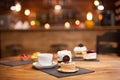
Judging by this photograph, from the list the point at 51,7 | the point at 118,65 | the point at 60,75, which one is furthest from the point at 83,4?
the point at 60,75

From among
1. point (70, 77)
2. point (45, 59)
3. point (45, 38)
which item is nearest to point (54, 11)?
point (45, 38)

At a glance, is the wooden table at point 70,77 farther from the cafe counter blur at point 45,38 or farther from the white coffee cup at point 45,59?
the cafe counter blur at point 45,38

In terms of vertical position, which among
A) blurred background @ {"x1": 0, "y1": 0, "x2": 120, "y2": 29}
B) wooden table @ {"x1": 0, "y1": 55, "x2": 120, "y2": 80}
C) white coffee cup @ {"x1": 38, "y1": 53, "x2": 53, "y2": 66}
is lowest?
wooden table @ {"x1": 0, "y1": 55, "x2": 120, "y2": 80}

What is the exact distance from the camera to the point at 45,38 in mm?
5453

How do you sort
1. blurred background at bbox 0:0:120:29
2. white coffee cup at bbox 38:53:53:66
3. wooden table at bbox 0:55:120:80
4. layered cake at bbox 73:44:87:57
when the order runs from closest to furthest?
wooden table at bbox 0:55:120:80 < white coffee cup at bbox 38:53:53:66 < layered cake at bbox 73:44:87:57 < blurred background at bbox 0:0:120:29

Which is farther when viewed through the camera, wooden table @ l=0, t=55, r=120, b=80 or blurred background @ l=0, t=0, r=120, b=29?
blurred background @ l=0, t=0, r=120, b=29

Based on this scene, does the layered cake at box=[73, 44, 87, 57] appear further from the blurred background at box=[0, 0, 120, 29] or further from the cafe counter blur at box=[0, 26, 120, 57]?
the blurred background at box=[0, 0, 120, 29]

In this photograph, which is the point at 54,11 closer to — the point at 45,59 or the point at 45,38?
the point at 45,38

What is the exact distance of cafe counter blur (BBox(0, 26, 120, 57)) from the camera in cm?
539

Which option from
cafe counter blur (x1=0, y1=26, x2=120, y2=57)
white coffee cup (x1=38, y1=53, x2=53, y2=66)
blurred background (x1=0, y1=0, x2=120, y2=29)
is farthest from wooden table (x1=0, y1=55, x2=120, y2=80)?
blurred background (x1=0, y1=0, x2=120, y2=29)

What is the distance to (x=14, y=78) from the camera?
1679 millimetres

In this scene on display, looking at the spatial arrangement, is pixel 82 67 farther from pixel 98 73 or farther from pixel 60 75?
pixel 60 75

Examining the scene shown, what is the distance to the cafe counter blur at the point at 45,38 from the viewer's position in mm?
5391

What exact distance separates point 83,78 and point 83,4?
5762mm
